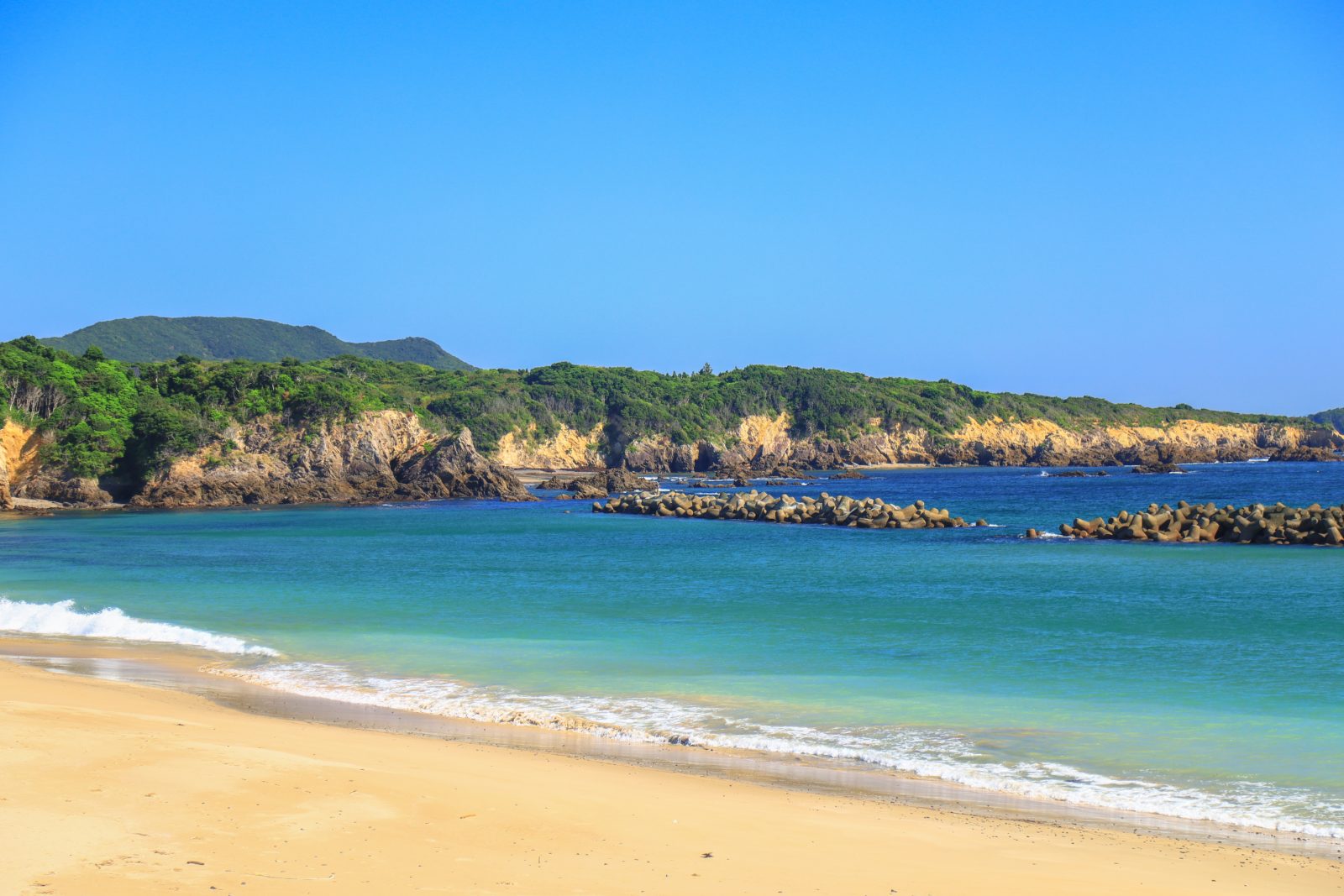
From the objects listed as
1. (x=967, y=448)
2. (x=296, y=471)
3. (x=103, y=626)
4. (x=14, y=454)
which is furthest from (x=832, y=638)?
(x=967, y=448)

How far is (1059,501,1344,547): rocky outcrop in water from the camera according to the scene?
111 ft

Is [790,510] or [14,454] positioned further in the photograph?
[14,454]

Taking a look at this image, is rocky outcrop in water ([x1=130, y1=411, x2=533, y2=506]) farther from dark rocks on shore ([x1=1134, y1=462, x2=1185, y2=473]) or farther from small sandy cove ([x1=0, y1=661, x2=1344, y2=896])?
dark rocks on shore ([x1=1134, y1=462, x2=1185, y2=473])

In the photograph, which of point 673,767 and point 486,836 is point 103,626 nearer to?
point 673,767

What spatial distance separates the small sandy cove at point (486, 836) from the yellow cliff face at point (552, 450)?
280ft

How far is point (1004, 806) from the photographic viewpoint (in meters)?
8.91

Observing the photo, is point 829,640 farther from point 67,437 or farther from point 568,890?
point 67,437

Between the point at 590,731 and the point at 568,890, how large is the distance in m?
5.24

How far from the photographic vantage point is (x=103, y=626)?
63.5 ft

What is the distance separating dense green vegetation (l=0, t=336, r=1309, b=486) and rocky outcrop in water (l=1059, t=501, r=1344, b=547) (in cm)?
4320

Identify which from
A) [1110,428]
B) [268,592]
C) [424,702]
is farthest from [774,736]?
[1110,428]

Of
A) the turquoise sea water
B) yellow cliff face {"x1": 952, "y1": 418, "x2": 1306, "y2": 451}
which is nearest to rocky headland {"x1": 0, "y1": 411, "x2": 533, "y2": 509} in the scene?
the turquoise sea water

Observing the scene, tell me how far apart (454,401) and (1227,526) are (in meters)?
72.6

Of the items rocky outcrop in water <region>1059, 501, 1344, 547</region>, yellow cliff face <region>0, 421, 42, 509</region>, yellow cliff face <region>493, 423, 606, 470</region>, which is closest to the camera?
rocky outcrop in water <region>1059, 501, 1344, 547</region>
